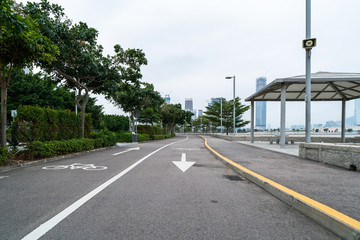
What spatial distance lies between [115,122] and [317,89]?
40.8 metres

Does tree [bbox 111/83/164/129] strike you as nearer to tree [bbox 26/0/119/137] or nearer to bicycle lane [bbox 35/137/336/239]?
tree [bbox 26/0/119/137]

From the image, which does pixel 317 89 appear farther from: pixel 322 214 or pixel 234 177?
pixel 322 214

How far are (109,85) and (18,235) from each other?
510 inches

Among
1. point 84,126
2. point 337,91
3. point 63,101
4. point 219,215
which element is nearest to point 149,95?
point 84,126

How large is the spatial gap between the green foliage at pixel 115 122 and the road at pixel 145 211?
42.5 meters

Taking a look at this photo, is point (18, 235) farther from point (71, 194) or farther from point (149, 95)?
point (149, 95)

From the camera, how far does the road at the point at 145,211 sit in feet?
8.00

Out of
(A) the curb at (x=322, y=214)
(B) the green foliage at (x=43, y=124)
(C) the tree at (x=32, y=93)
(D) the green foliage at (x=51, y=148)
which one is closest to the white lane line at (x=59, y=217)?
(A) the curb at (x=322, y=214)

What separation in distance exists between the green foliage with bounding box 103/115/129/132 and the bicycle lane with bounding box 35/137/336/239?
4387 cm

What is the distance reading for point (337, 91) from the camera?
53.8ft

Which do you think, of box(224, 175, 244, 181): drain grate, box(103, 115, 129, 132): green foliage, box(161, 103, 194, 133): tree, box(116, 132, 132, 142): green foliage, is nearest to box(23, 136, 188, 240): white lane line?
box(224, 175, 244, 181): drain grate

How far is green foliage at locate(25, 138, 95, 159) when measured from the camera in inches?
304

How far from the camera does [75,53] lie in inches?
469

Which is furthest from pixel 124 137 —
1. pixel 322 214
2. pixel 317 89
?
pixel 322 214
